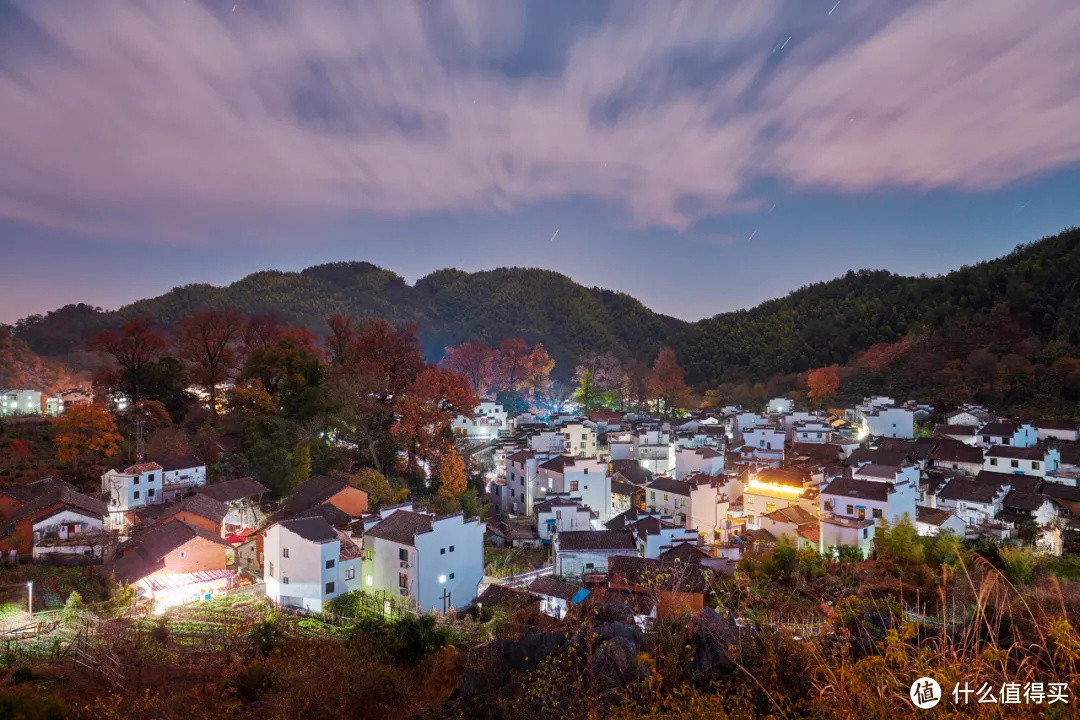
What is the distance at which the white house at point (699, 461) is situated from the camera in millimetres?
23594

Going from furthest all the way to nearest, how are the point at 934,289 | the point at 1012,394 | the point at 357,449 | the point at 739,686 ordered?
the point at 934,289 → the point at 1012,394 → the point at 357,449 → the point at 739,686

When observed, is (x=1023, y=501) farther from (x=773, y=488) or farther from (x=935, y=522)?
(x=773, y=488)

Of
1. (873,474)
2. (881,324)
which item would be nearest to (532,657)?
(873,474)

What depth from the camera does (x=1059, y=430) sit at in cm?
2548

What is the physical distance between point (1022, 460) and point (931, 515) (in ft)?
29.0

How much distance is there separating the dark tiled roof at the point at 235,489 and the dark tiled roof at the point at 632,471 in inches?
538

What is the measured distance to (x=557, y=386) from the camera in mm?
52125

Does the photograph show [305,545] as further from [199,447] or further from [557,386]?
[557,386]

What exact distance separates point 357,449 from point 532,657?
1724 cm

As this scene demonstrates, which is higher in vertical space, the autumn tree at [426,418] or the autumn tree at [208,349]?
the autumn tree at [208,349]

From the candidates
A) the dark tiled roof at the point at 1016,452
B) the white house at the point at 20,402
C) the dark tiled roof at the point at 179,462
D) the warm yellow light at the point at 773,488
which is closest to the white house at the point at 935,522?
the warm yellow light at the point at 773,488

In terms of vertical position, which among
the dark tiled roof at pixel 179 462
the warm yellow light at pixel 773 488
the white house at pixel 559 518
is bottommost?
the white house at pixel 559 518

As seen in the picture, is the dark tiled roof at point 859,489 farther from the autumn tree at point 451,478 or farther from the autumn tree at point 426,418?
the autumn tree at point 426,418

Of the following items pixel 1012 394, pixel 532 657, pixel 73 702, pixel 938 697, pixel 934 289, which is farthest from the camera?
pixel 934 289
